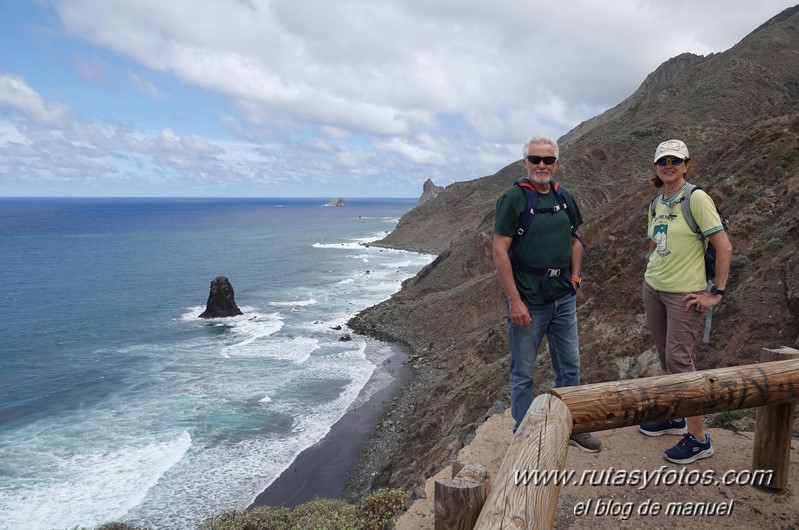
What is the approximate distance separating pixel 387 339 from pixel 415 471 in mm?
21122

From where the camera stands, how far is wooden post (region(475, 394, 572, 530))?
2.43 meters

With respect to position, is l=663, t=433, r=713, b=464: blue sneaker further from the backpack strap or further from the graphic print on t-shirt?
the backpack strap

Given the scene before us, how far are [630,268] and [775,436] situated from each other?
38.5 feet

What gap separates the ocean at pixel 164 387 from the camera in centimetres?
1711

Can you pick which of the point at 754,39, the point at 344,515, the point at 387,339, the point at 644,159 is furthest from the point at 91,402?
the point at 754,39

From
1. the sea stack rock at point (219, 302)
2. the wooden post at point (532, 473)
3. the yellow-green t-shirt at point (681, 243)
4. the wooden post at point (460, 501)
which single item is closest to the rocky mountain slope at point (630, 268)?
the yellow-green t-shirt at point (681, 243)

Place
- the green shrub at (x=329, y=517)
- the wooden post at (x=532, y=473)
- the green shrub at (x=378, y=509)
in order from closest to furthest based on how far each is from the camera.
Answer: the wooden post at (x=532, y=473) → the green shrub at (x=378, y=509) → the green shrub at (x=329, y=517)

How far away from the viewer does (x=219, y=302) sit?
1640 inches

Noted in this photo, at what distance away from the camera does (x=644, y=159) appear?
1575 inches

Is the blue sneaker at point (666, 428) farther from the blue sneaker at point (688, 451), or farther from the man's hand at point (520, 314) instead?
the man's hand at point (520, 314)

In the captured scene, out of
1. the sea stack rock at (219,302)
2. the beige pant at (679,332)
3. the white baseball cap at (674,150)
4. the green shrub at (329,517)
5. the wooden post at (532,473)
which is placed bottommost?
the sea stack rock at (219,302)

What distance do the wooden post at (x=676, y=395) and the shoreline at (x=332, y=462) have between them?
47.9ft

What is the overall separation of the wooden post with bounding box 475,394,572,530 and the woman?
187 cm

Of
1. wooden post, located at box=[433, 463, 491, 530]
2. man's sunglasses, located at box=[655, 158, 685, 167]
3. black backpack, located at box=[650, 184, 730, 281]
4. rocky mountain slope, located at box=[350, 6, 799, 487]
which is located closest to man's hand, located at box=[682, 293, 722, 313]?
black backpack, located at box=[650, 184, 730, 281]
